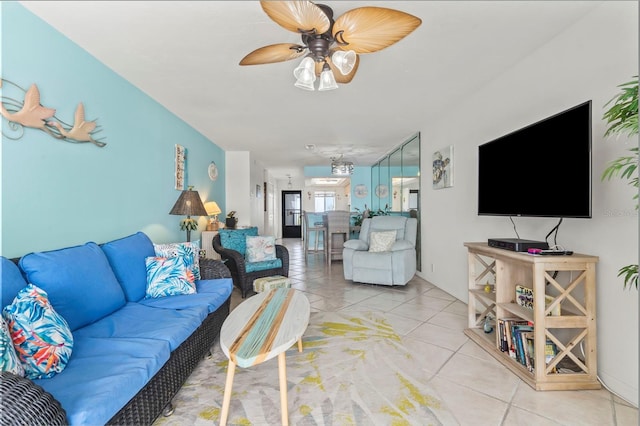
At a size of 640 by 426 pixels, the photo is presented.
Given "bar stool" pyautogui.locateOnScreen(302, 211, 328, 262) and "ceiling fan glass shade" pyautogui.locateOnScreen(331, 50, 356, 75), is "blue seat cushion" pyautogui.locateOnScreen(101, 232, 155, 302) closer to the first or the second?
"ceiling fan glass shade" pyautogui.locateOnScreen(331, 50, 356, 75)

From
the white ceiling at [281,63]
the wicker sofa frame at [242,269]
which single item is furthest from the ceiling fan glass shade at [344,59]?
the wicker sofa frame at [242,269]

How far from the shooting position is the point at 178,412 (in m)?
1.53

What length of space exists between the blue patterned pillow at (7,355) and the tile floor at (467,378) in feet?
6.41

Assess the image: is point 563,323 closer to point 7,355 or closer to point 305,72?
point 305,72

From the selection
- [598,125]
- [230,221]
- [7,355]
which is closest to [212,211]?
[230,221]

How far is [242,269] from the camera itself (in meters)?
3.42

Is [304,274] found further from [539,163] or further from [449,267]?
[539,163]

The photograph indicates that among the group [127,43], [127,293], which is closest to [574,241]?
[127,293]

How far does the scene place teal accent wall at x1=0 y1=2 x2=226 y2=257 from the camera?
1.70m

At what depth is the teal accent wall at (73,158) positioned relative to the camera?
5.57 ft

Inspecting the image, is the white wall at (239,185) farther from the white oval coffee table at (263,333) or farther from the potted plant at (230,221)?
the white oval coffee table at (263,333)

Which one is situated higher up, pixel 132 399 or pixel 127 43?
pixel 127 43

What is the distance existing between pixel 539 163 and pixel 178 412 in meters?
2.73

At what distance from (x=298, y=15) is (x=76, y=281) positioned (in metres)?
1.89
